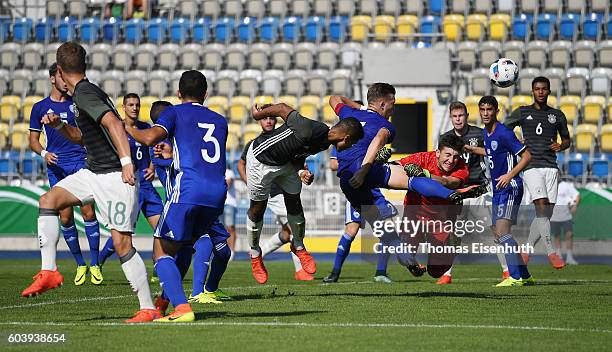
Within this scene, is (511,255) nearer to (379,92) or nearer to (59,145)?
(379,92)

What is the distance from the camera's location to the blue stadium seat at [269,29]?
3125 cm

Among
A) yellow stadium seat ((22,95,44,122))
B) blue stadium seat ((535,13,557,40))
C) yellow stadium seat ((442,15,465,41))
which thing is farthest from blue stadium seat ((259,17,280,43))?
blue stadium seat ((535,13,557,40))

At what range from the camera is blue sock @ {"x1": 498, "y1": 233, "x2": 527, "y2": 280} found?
14195mm

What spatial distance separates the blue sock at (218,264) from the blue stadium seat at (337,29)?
19.9 meters

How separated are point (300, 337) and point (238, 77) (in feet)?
75.5

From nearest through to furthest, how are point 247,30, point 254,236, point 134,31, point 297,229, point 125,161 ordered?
point 125,161 < point 297,229 < point 254,236 < point 247,30 < point 134,31

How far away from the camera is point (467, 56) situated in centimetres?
2892

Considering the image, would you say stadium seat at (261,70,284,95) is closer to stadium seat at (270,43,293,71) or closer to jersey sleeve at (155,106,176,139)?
stadium seat at (270,43,293,71)

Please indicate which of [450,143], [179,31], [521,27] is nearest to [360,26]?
[521,27]

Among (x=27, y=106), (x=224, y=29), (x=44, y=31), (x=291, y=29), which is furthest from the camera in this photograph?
(x=44, y=31)

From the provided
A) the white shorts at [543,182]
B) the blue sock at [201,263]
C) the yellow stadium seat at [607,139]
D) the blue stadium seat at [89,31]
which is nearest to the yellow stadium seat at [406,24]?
the yellow stadium seat at [607,139]

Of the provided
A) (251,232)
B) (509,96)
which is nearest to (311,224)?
(509,96)

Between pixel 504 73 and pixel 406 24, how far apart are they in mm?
16018

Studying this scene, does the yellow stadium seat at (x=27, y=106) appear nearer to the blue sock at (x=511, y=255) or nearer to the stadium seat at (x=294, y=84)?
the stadium seat at (x=294, y=84)
